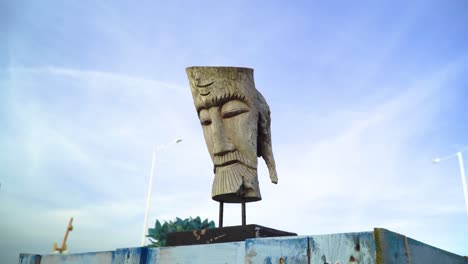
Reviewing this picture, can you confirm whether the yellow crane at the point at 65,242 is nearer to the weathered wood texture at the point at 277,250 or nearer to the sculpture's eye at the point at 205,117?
the sculpture's eye at the point at 205,117

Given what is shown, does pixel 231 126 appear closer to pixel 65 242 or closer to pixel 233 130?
pixel 233 130

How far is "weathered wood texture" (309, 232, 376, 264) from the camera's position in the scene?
1629 mm

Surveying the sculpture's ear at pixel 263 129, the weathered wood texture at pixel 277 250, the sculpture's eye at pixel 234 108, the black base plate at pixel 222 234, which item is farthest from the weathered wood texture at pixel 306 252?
the sculpture's ear at pixel 263 129

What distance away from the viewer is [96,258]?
8.78ft

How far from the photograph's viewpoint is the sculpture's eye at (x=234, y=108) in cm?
359

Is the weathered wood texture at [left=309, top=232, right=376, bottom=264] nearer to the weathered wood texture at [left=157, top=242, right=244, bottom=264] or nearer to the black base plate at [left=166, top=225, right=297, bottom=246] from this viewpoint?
the weathered wood texture at [left=157, top=242, right=244, bottom=264]

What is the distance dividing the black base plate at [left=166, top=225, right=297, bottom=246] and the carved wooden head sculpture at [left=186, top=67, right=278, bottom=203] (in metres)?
0.67

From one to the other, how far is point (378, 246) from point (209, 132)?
2407 millimetres

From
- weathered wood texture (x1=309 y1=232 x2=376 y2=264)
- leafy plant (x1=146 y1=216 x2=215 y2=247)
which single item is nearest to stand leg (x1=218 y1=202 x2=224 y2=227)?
weathered wood texture (x1=309 y1=232 x2=376 y2=264)

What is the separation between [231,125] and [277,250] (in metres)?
1.89

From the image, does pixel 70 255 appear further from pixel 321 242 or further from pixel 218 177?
pixel 321 242

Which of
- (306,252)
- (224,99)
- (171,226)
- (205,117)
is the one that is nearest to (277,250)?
(306,252)

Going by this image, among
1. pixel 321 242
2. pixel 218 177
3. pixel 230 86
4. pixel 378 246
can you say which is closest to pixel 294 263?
pixel 321 242

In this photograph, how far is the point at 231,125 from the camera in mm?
3654
